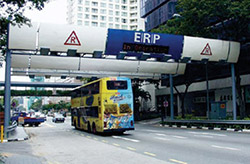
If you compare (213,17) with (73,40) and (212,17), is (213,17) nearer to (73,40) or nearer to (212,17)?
(212,17)

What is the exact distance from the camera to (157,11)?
196 feet

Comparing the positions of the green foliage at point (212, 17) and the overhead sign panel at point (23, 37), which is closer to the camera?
the overhead sign panel at point (23, 37)

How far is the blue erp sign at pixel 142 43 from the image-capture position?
22.6 metres

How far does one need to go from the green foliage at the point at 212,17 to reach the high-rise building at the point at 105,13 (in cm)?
7890

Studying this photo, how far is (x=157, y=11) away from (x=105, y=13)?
56.3 m

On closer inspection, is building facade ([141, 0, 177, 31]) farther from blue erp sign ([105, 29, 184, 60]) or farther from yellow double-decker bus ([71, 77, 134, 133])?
yellow double-decker bus ([71, 77, 134, 133])

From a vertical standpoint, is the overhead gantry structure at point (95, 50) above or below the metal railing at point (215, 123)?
above

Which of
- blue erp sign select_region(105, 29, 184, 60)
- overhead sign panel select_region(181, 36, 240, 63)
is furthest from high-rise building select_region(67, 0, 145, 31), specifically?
blue erp sign select_region(105, 29, 184, 60)

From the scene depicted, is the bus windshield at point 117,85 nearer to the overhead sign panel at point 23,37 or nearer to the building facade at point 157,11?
the overhead sign panel at point 23,37

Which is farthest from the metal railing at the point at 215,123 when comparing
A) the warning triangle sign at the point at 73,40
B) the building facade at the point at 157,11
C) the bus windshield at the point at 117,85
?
the building facade at the point at 157,11

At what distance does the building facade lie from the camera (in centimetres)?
5450

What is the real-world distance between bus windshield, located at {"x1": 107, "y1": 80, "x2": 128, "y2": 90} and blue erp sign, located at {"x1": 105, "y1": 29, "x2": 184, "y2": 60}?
2858 mm

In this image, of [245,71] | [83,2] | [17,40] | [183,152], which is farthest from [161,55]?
[83,2]

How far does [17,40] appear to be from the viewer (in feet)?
67.4
